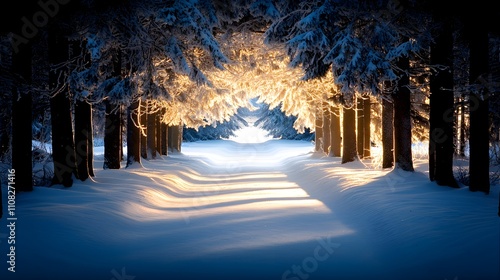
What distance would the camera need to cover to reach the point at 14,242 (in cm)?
652

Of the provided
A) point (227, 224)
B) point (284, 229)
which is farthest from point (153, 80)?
point (284, 229)

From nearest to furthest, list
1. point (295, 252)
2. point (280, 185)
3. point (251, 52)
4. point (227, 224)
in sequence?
point (295, 252) → point (227, 224) → point (280, 185) → point (251, 52)

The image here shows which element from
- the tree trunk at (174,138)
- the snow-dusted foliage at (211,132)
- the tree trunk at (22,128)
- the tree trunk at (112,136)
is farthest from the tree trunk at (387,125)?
the snow-dusted foliage at (211,132)

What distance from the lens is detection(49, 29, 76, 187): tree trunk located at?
11.3 metres

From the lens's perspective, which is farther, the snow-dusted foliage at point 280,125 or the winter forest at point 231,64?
the snow-dusted foliage at point 280,125

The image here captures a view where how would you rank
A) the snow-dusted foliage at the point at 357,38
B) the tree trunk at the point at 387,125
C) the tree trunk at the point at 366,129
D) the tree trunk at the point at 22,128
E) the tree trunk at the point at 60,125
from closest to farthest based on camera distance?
1. the tree trunk at the point at 22,128
2. the tree trunk at the point at 60,125
3. the snow-dusted foliage at the point at 357,38
4. the tree trunk at the point at 387,125
5. the tree trunk at the point at 366,129

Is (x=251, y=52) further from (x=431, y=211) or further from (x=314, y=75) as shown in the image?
(x=431, y=211)

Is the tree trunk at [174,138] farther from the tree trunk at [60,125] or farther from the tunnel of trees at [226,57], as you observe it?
the tree trunk at [60,125]

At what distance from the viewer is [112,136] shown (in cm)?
1584

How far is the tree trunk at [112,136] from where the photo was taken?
15.8 m

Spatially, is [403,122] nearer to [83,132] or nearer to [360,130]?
[360,130]

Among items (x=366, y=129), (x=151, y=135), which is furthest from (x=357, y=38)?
(x=151, y=135)

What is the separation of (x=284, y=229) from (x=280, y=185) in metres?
7.40

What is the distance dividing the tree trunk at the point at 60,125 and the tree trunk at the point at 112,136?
4.03 metres
